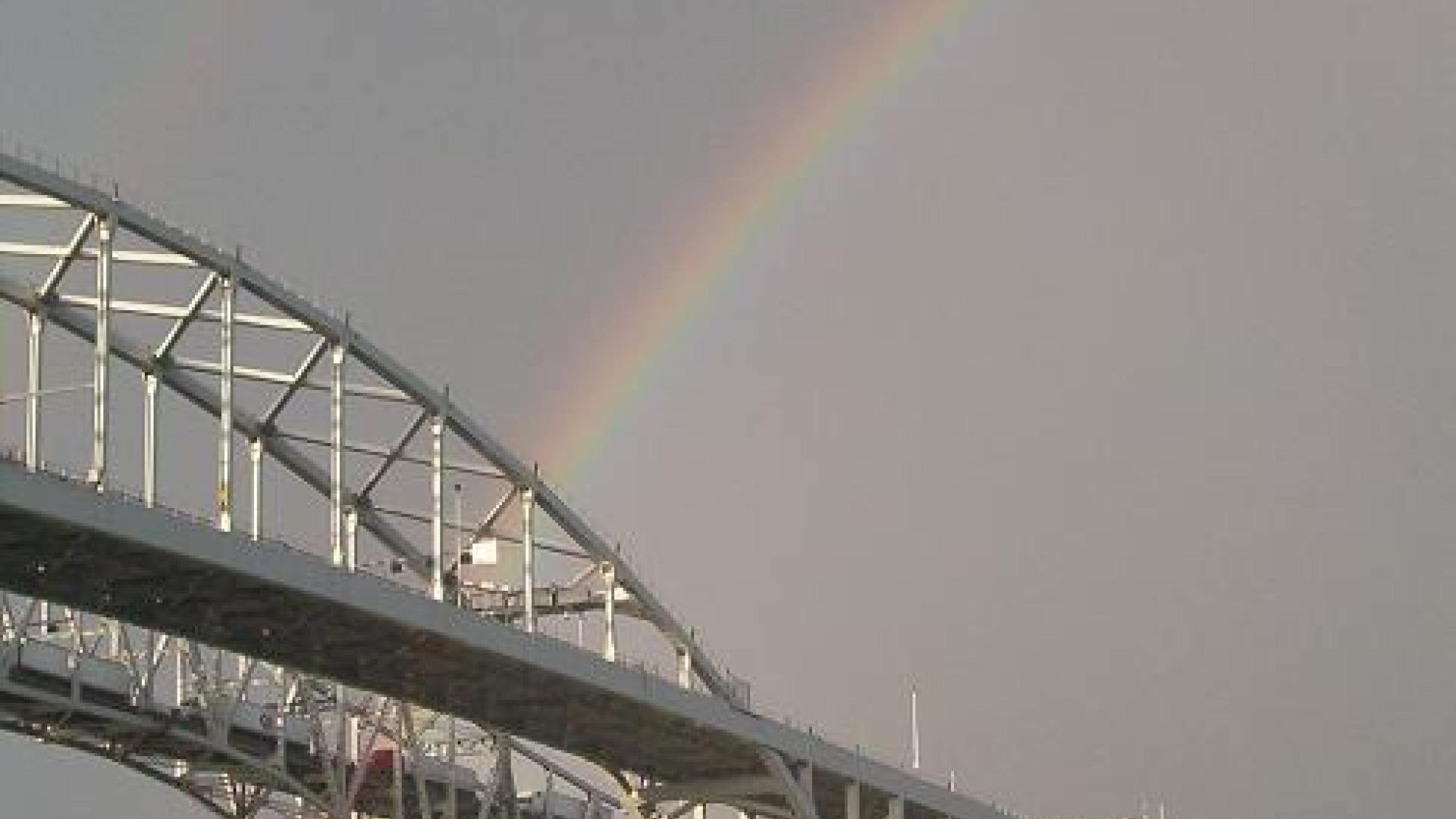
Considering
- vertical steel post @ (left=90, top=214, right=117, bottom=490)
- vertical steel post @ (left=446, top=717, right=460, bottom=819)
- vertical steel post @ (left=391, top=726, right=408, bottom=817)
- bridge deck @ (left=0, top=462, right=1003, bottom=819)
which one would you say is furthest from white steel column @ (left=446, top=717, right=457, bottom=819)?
vertical steel post @ (left=90, top=214, right=117, bottom=490)

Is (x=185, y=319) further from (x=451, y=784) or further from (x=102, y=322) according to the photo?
(x=451, y=784)

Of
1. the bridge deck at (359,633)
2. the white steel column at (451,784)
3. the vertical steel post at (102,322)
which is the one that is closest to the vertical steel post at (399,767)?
the white steel column at (451,784)

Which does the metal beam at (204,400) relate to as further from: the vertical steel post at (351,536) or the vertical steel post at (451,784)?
the vertical steel post at (451,784)

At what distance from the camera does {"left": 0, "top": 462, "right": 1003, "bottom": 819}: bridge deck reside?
8050 cm

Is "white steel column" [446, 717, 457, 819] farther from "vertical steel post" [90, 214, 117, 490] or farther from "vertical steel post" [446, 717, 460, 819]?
"vertical steel post" [90, 214, 117, 490]

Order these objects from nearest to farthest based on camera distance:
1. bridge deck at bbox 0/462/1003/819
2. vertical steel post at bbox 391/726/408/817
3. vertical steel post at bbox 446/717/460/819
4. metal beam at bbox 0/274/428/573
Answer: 1. bridge deck at bbox 0/462/1003/819
2. metal beam at bbox 0/274/428/573
3. vertical steel post at bbox 391/726/408/817
4. vertical steel post at bbox 446/717/460/819

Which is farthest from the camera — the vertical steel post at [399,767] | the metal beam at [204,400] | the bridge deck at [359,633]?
the vertical steel post at [399,767]

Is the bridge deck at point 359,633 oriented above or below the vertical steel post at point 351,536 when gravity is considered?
below

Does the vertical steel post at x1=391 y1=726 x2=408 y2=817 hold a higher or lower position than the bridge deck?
higher

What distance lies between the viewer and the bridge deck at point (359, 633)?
264ft

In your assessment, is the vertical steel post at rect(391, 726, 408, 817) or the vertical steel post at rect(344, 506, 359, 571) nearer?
the vertical steel post at rect(344, 506, 359, 571)

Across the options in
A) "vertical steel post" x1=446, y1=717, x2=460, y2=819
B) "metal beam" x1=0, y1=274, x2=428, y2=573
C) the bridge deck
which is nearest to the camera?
the bridge deck

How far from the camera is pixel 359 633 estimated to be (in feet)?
311

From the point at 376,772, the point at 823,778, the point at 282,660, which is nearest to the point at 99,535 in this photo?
the point at 282,660
